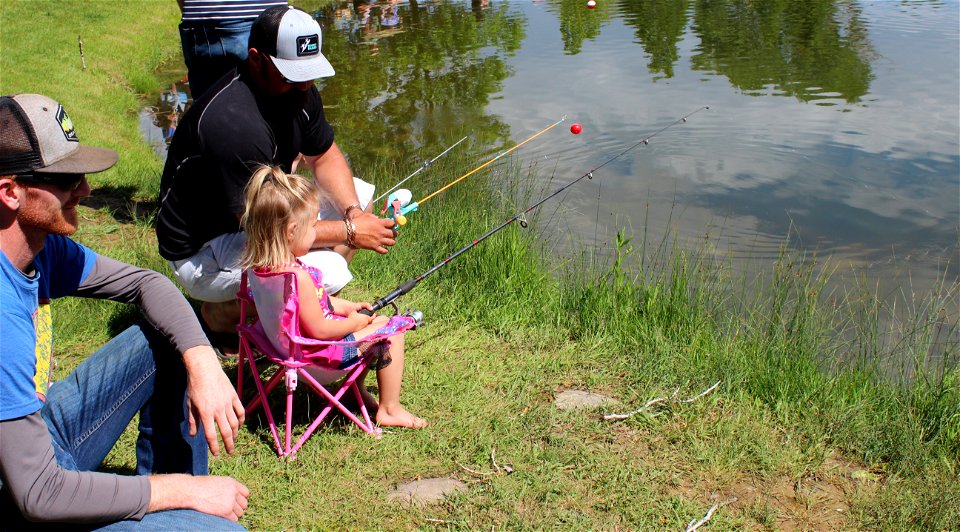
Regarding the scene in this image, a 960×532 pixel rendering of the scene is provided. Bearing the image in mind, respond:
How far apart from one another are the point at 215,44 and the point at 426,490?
2.69 metres

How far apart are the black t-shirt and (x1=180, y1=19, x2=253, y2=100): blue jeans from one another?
47.3 inches

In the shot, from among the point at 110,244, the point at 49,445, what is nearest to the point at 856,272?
the point at 110,244

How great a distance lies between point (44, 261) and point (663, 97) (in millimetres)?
7541

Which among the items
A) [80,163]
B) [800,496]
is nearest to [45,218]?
[80,163]

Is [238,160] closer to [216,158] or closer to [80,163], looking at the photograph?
[216,158]

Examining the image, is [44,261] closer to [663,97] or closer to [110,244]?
[110,244]

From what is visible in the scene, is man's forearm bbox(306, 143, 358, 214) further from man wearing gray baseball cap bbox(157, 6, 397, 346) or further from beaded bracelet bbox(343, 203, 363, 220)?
man wearing gray baseball cap bbox(157, 6, 397, 346)

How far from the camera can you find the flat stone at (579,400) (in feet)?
10.8

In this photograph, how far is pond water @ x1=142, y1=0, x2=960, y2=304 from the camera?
19.2 ft

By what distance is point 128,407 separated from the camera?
2334mm

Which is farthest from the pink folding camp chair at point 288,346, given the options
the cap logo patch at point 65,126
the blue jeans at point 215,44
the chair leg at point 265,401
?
the blue jeans at point 215,44

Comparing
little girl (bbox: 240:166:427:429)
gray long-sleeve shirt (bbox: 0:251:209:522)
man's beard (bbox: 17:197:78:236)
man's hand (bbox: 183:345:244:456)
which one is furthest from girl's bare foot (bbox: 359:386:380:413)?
man's beard (bbox: 17:197:78:236)

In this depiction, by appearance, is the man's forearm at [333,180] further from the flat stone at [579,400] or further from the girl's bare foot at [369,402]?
the flat stone at [579,400]

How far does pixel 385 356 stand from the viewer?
3043 millimetres
